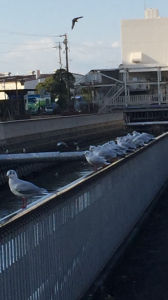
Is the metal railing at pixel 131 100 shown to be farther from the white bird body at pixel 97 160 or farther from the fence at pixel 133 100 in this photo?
the white bird body at pixel 97 160

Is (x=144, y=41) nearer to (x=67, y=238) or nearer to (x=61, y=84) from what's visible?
(x=61, y=84)

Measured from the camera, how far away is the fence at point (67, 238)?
6051 mm

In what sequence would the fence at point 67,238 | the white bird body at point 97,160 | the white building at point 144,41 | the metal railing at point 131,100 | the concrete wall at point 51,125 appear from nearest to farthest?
the fence at point 67,238 → the white bird body at point 97,160 → the concrete wall at point 51,125 → the metal railing at point 131,100 → the white building at point 144,41

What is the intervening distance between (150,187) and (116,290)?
700 cm

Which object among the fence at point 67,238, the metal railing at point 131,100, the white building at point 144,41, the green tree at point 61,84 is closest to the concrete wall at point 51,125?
the metal railing at point 131,100

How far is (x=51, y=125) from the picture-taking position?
4144 centimetres

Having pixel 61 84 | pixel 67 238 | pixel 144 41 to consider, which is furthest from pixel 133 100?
pixel 67 238

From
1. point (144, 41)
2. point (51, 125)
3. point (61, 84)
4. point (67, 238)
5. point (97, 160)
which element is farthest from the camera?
point (144, 41)

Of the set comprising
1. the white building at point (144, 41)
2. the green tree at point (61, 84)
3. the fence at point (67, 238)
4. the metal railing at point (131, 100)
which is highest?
the white building at point (144, 41)

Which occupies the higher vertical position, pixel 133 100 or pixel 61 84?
pixel 61 84

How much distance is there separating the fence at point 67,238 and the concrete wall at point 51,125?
2053cm

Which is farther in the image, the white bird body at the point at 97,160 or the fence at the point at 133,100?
the fence at the point at 133,100

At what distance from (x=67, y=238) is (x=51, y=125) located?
3400 centimetres

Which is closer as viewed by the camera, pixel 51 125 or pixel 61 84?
pixel 51 125
